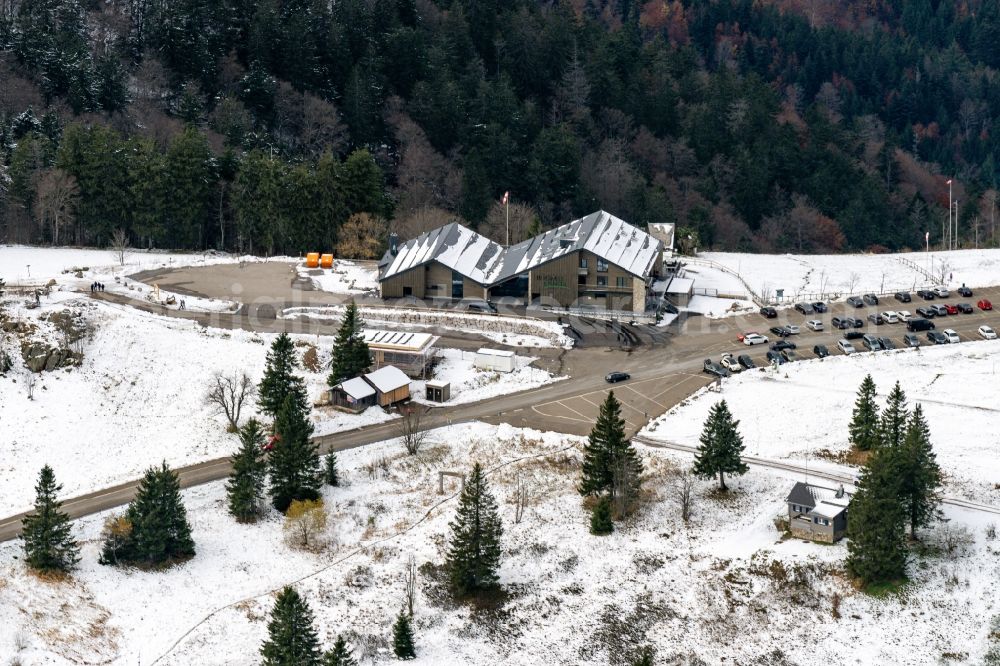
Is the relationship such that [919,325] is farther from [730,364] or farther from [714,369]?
[714,369]

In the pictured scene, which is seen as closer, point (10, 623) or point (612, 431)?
point (10, 623)

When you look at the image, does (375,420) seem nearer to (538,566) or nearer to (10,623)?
(538,566)

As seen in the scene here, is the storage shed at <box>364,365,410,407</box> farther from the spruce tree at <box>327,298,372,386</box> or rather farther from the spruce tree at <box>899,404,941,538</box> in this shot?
the spruce tree at <box>899,404,941,538</box>

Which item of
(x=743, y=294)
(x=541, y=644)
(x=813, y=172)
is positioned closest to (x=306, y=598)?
(x=541, y=644)

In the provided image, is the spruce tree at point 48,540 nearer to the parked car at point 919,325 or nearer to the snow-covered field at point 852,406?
the snow-covered field at point 852,406

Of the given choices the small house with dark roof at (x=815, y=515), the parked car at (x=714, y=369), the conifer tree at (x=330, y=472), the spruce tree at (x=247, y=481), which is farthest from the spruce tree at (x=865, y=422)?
the spruce tree at (x=247, y=481)

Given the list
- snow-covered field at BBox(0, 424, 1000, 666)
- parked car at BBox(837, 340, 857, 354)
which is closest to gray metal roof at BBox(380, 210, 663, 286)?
parked car at BBox(837, 340, 857, 354)
